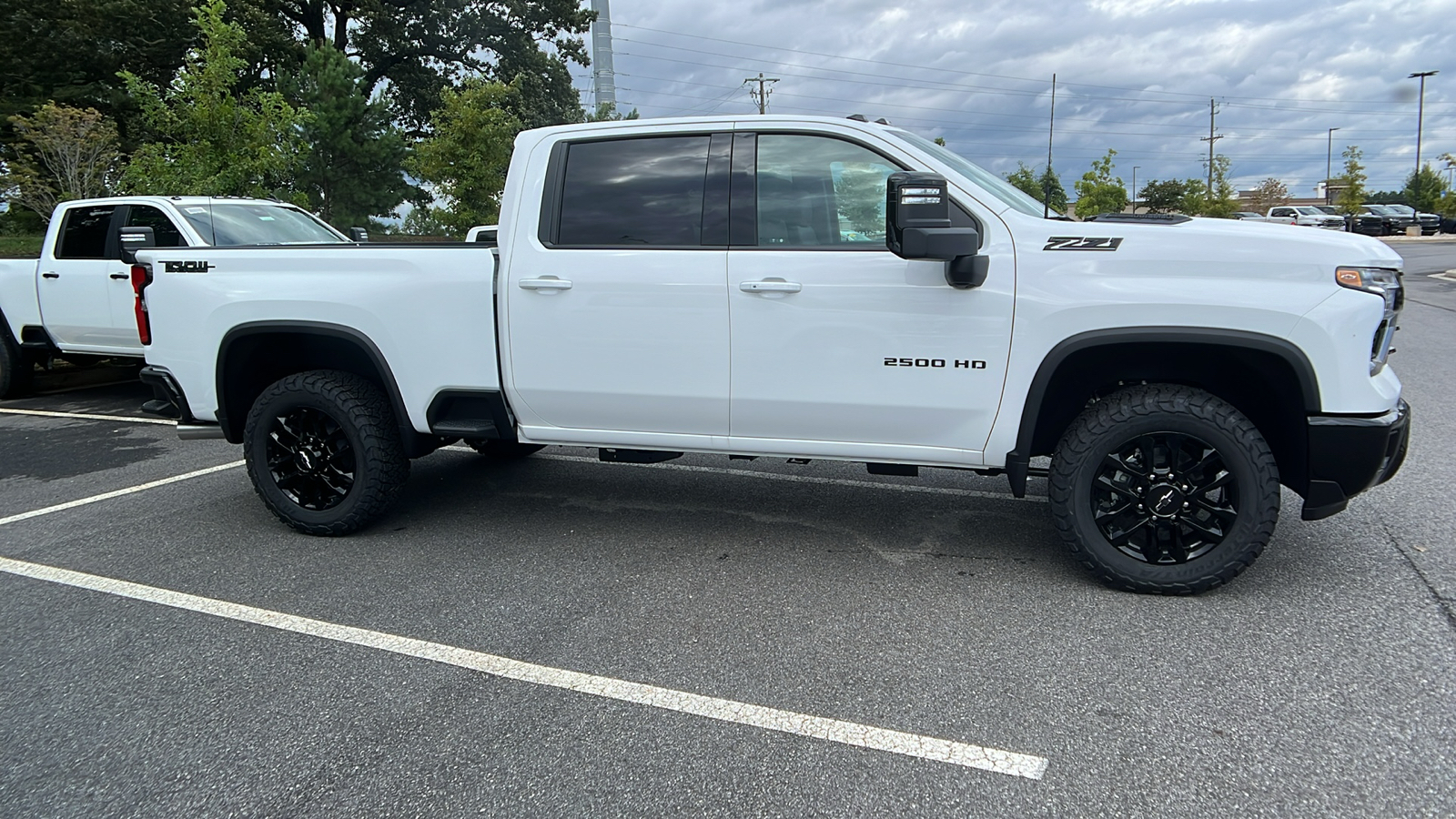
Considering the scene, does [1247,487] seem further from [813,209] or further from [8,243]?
[8,243]

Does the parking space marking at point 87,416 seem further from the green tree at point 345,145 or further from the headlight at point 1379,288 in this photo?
the green tree at point 345,145

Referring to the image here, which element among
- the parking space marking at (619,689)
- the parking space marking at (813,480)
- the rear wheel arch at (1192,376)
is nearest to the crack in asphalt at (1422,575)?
the rear wheel arch at (1192,376)

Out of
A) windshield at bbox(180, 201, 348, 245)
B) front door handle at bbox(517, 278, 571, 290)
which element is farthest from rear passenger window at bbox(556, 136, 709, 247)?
windshield at bbox(180, 201, 348, 245)

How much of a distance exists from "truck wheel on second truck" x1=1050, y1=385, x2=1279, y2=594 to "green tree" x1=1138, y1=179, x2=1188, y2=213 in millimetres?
58099

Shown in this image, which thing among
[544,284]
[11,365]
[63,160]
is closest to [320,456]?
[544,284]

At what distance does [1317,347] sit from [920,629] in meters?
1.80

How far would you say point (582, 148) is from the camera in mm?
4367

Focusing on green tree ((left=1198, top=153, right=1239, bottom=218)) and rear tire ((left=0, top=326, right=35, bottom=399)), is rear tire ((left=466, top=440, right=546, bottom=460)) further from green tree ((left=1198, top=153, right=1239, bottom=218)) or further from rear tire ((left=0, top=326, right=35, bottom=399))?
green tree ((left=1198, top=153, right=1239, bottom=218))

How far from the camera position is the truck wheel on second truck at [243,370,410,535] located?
4.59 meters

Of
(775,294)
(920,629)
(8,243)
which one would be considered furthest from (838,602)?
(8,243)

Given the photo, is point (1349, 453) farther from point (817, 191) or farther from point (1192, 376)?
point (817, 191)

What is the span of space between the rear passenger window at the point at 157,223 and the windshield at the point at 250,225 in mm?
181

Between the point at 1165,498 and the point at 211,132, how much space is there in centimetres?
1415

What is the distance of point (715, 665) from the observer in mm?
Result: 3234
